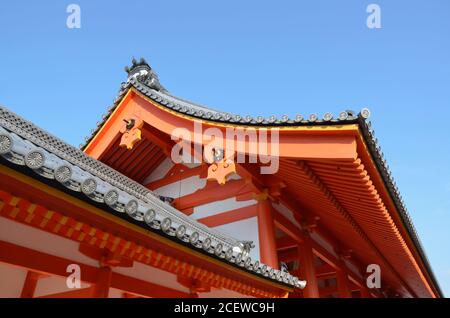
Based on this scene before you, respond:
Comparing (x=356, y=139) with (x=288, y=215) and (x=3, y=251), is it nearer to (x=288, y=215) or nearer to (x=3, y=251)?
(x=288, y=215)

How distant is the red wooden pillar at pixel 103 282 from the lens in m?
4.29

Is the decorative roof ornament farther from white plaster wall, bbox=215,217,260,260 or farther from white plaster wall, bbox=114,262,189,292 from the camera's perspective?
white plaster wall, bbox=114,262,189,292

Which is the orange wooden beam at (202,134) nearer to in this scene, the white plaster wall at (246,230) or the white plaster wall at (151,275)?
the white plaster wall at (246,230)

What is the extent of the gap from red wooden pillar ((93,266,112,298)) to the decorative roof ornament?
697 cm

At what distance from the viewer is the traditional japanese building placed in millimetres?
3455

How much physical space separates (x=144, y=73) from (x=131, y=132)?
2446mm

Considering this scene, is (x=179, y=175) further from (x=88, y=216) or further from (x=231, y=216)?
(x=88, y=216)


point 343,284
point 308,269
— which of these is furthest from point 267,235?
point 343,284

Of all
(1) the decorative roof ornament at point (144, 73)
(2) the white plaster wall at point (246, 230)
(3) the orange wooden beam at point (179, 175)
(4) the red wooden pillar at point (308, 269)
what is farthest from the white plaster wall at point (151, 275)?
(1) the decorative roof ornament at point (144, 73)

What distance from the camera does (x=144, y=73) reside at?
1077cm

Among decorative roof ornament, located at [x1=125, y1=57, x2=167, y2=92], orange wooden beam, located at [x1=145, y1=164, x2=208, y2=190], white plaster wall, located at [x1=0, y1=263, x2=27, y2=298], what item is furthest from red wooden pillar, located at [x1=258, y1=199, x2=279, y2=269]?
decorative roof ornament, located at [x1=125, y1=57, x2=167, y2=92]

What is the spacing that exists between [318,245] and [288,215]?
5.23 feet

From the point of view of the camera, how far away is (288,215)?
9.19m

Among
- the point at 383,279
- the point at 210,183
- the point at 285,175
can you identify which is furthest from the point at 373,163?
the point at 383,279
